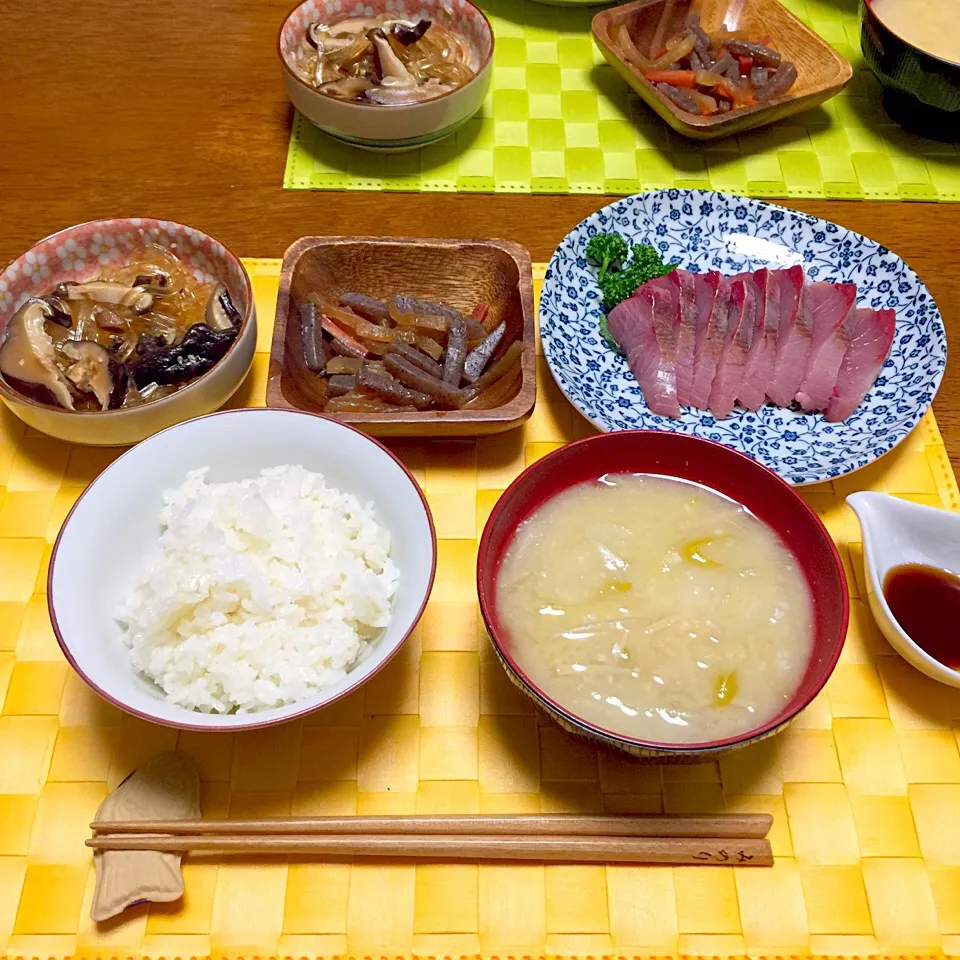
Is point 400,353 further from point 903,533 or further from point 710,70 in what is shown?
point 710,70

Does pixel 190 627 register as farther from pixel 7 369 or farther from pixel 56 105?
pixel 56 105

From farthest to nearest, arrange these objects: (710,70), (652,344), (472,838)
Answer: (710,70) → (652,344) → (472,838)

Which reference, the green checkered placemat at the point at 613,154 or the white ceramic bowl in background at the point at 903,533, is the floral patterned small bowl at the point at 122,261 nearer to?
the green checkered placemat at the point at 613,154

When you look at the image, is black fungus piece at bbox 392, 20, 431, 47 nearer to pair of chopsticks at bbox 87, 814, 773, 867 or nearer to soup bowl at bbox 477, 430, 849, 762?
soup bowl at bbox 477, 430, 849, 762

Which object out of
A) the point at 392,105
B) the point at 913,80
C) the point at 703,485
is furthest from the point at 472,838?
the point at 913,80

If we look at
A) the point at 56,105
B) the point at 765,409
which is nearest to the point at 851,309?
the point at 765,409

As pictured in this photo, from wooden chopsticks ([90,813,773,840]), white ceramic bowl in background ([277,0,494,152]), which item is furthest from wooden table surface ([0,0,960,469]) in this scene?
wooden chopsticks ([90,813,773,840])

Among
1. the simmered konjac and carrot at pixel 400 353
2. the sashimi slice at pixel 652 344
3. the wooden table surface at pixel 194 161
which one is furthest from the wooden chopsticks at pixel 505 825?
the wooden table surface at pixel 194 161
